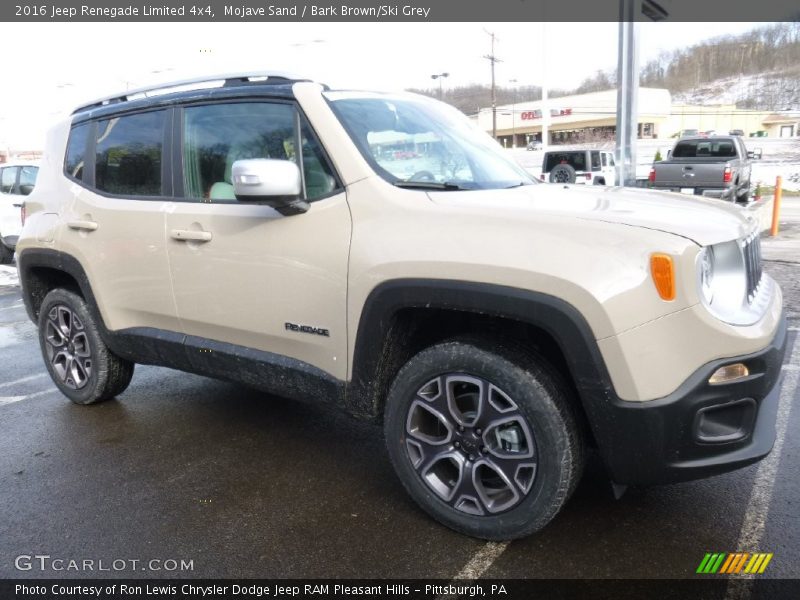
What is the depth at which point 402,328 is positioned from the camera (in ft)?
9.19

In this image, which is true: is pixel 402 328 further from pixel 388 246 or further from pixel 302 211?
pixel 302 211

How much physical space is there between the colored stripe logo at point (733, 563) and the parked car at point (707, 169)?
1381 cm

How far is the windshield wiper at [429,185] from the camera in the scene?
2838 mm

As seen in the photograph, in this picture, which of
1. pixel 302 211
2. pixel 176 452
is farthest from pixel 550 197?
pixel 176 452

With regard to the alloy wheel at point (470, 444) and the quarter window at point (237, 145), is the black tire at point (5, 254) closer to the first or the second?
the quarter window at point (237, 145)

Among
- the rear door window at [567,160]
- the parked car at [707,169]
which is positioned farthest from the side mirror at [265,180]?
the rear door window at [567,160]

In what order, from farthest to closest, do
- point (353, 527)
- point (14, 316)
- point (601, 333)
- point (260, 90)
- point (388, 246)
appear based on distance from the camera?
point (14, 316) → point (260, 90) → point (353, 527) → point (388, 246) → point (601, 333)

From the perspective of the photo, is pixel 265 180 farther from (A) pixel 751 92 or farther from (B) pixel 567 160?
(A) pixel 751 92

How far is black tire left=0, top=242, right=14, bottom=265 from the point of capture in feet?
37.7

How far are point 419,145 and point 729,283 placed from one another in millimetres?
1538

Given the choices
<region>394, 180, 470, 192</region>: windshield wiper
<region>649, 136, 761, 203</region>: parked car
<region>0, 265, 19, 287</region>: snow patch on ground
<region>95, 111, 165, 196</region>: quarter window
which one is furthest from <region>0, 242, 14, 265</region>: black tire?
<region>649, 136, 761, 203</region>: parked car

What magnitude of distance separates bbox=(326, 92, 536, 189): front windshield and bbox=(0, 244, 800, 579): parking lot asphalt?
154cm

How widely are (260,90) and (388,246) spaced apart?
1164 millimetres

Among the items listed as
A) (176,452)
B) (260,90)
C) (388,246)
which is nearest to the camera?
(388,246)
